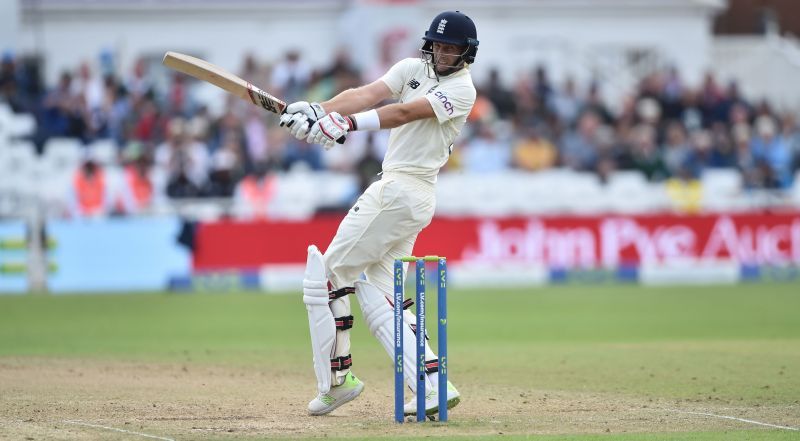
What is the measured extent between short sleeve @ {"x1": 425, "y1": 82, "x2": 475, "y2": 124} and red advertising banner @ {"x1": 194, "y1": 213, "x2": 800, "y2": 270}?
9.79 m

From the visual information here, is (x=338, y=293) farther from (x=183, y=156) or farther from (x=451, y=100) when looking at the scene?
(x=183, y=156)

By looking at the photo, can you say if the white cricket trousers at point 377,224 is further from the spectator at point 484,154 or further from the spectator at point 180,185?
the spectator at point 484,154

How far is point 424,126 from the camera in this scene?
6379mm

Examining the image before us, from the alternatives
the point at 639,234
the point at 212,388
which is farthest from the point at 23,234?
the point at 212,388

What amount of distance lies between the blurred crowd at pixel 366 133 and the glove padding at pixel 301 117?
34.3 ft

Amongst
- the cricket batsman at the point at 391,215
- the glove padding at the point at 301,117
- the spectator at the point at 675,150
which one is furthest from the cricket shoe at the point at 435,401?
the spectator at the point at 675,150

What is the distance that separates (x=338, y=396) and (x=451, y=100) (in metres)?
1.54

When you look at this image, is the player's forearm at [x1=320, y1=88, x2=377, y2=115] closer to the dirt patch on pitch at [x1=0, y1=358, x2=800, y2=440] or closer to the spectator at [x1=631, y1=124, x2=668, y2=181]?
the dirt patch on pitch at [x1=0, y1=358, x2=800, y2=440]

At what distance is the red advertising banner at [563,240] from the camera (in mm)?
16281

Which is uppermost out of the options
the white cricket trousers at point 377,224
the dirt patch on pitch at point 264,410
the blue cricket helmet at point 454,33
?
the blue cricket helmet at point 454,33

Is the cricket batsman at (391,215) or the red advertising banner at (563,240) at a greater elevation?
the cricket batsman at (391,215)

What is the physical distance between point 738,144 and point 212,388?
44.3 ft

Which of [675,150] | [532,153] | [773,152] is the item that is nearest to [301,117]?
[532,153]

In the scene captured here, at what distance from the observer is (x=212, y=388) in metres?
7.65
